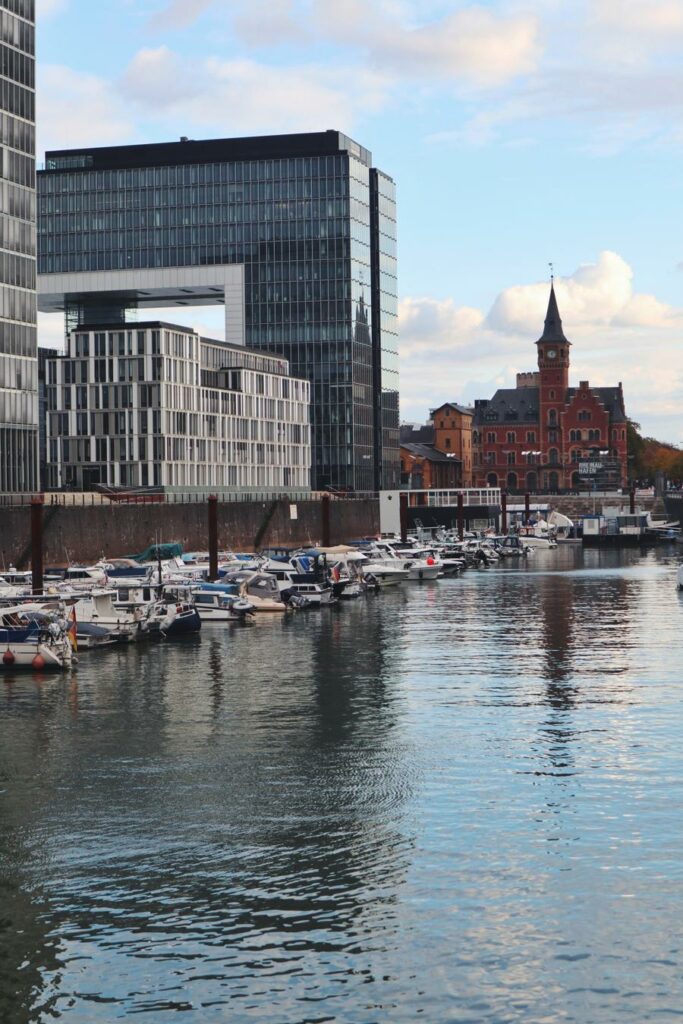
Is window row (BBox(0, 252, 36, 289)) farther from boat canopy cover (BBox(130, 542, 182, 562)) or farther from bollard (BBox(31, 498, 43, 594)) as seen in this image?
bollard (BBox(31, 498, 43, 594))

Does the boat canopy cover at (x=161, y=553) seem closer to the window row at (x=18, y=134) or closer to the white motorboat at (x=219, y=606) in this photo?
the white motorboat at (x=219, y=606)

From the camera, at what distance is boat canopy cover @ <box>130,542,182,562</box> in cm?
11793

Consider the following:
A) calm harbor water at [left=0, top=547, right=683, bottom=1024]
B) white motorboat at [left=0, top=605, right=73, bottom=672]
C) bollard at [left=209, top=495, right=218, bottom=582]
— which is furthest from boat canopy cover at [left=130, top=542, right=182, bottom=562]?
calm harbor water at [left=0, top=547, right=683, bottom=1024]

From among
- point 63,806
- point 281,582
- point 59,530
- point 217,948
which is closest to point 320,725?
point 63,806

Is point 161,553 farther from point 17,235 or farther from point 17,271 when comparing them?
point 17,235

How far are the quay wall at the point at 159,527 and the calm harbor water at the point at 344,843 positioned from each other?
139ft

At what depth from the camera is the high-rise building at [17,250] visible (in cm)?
12850

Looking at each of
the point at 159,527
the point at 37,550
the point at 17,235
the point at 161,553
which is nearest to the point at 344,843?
the point at 37,550

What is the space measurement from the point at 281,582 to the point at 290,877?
68677 millimetres

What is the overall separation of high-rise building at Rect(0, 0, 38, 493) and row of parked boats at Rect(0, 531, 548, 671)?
18.9 meters

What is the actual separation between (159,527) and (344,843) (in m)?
96.0

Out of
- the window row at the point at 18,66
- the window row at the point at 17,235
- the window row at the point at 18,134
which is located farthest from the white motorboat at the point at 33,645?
the window row at the point at 18,66

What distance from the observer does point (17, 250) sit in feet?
433

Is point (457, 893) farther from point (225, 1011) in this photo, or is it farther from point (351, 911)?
point (225, 1011)
